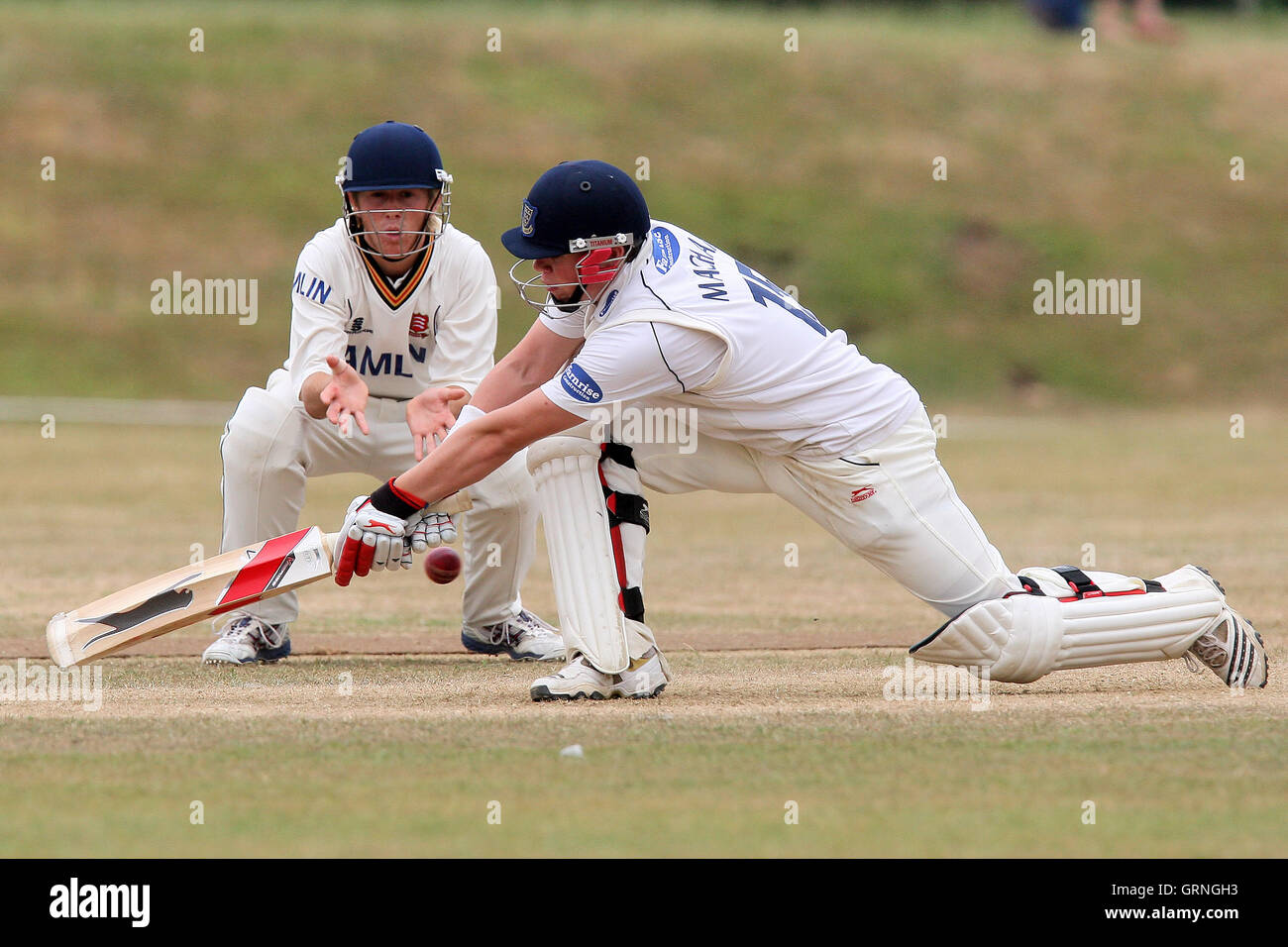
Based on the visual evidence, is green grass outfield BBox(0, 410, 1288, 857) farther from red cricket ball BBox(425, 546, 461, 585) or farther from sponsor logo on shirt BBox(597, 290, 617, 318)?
sponsor logo on shirt BBox(597, 290, 617, 318)

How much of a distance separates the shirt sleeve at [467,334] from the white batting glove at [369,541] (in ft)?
6.20

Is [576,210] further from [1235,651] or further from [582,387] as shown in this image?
[1235,651]

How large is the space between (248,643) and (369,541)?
5.70 feet

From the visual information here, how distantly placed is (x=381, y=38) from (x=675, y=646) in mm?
29497

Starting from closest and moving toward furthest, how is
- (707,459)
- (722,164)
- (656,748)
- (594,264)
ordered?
(656,748)
(594,264)
(707,459)
(722,164)

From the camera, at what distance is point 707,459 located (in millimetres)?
6645

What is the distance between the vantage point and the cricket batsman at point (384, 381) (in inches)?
301

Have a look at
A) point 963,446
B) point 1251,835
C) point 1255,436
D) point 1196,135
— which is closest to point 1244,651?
point 1251,835

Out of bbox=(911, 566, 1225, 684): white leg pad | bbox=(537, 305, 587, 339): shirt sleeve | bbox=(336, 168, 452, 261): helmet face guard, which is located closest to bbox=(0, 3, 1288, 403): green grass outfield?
bbox=(336, 168, 452, 261): helmet face guard

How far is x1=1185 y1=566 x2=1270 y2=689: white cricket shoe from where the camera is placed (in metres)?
6.39

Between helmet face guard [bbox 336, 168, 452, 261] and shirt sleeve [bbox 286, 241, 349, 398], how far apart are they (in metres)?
0.23

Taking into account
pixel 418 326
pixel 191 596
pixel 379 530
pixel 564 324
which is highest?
pixel 418 326

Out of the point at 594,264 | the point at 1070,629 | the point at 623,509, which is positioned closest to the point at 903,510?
the point at 1070,629

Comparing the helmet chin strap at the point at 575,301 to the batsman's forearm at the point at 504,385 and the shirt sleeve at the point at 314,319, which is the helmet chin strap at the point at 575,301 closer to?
the batsman's forearm at the point at 504,385
